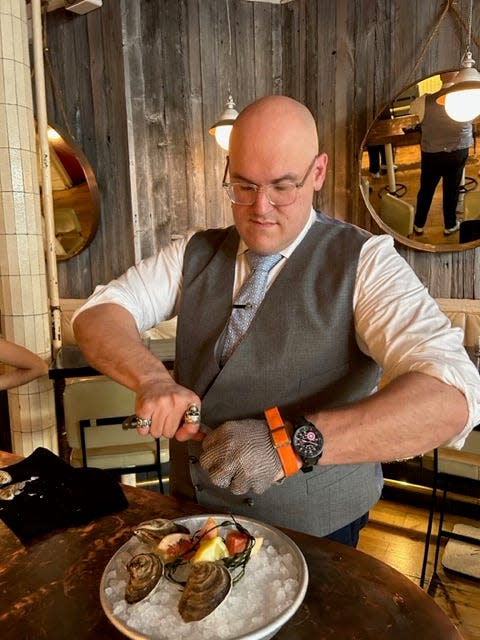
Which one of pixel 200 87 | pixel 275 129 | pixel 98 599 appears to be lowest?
pixel 98 599

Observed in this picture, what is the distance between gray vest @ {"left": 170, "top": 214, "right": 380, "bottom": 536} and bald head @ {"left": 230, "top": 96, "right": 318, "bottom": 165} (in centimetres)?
24

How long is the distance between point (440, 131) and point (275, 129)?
7.65 feet

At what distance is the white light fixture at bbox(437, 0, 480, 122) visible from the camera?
2.56 m

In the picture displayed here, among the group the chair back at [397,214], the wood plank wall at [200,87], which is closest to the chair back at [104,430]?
the wood plank wall at [200,87]

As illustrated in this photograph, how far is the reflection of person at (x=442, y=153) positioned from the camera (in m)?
2.99

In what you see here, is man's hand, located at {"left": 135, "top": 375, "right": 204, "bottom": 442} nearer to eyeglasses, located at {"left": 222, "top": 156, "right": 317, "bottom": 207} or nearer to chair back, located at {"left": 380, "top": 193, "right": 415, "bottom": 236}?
eyeglasses, located at {"left": 222, "top": 156, "right": 317, "bottom": 207}

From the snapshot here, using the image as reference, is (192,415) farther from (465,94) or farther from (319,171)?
(465,94)

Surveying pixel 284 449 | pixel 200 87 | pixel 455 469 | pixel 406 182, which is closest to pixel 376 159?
pixel 406 182

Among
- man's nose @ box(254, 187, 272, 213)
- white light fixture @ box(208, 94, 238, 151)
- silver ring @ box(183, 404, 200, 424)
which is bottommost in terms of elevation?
silver ring @ box(183, 404, 200, 424)

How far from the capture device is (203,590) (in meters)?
0.72

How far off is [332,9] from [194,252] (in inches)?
113

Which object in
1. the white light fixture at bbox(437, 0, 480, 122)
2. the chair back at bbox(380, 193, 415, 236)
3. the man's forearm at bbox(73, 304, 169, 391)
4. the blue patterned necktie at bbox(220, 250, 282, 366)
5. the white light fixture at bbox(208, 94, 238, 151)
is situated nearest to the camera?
the man's forearm at bbox(73, 304, 169, 391)

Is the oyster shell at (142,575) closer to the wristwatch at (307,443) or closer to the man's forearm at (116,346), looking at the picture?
the wristwatch at (307,443)

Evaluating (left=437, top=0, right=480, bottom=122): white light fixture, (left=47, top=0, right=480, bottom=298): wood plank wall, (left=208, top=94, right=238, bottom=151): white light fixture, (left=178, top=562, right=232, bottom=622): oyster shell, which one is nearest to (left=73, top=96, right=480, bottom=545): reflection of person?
(left=178, top=562, right=232, bottom=622): oyster shell
